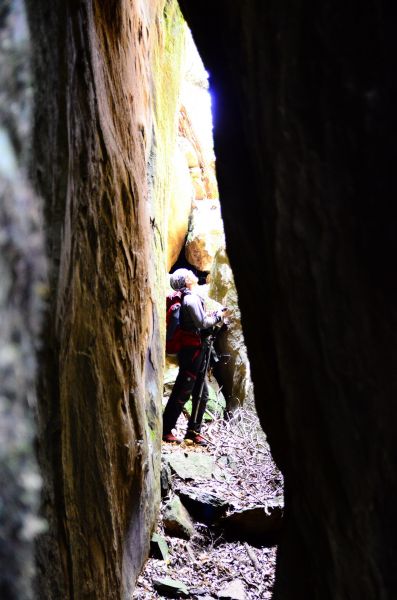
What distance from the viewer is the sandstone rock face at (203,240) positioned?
46.8 feet

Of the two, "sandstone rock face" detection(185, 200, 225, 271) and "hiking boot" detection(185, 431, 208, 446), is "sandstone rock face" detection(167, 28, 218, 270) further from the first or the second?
"hiking boot" detection(185, 431, 208, 446)

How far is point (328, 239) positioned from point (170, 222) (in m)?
12.2

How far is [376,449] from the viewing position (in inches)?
69.8

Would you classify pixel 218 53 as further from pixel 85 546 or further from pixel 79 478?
pixel 85 546

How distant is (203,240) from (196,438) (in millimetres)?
7639

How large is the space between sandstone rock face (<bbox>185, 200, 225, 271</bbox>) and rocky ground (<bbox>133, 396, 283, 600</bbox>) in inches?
289

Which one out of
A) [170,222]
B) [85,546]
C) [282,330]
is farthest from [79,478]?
[170,222]

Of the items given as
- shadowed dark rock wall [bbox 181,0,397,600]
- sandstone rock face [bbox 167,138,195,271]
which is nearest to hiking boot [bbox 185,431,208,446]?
shadowed dark rock wall [bbox 181,0,397,600]

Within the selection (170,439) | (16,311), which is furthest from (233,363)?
(16,311)

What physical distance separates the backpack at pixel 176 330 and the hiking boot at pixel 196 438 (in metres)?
1.44

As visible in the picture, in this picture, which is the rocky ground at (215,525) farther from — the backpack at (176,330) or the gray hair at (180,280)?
the gray hair at (180,280)

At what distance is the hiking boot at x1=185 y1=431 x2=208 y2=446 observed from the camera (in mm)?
7550

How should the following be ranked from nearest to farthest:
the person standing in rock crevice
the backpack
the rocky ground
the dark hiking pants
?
the rocky ground < the person standing in rock crevice < the backpack < the dark hiking pants

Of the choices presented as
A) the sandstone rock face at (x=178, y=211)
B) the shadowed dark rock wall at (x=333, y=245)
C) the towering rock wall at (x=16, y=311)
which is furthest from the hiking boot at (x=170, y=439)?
the sandstone rock face at (x=178, y=211)
